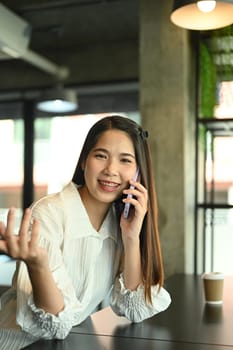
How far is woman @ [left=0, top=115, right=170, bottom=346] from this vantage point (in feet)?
4.00

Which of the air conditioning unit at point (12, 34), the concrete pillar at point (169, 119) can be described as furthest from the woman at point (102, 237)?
the air conditioning unit at point (12, 34)

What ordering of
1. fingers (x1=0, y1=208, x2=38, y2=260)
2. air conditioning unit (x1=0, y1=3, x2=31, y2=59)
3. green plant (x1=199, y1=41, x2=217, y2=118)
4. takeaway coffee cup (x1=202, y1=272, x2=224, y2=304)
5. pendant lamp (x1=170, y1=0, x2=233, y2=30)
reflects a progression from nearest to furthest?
fingers (x1=0, y1=208, x2=38, y2=260) < takeaway coffee cup (x1=202, y1=272, x2=224, y2=304) < pendant lamp (x1=170, y1=0, x2=233, y2=30) < green plant (x1=199, y1=41, x2=217, y2=118) < air conditioning unit (x1=0, y1=3, x2=31, y2=59)

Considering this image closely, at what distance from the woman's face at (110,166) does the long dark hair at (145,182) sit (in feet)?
0.06

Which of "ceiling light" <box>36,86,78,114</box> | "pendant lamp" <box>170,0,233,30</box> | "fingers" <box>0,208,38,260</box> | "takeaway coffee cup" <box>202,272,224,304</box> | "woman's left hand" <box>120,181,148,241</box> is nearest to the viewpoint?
"fingers" <box>0,208,38,260</box>

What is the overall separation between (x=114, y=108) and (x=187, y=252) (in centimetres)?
307

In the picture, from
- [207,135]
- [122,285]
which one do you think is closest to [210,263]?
[207,135]

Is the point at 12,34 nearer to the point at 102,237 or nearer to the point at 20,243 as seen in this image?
the point at 102,237

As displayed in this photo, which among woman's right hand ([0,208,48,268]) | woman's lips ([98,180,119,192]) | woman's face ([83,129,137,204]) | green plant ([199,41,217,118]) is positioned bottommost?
woman's right hand ([0,208,48,268])

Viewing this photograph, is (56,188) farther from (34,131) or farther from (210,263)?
(210,263)

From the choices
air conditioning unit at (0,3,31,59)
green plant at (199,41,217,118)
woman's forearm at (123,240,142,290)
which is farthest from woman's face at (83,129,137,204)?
air conditioning unit at (0,3,31,59)

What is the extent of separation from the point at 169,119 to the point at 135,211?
1.71 meters

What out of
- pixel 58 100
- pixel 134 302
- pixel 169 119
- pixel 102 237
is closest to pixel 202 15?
pixel 169 119

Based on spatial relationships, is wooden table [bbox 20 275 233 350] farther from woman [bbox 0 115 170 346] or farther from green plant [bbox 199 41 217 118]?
green plant [bbox 199 41 217 118]

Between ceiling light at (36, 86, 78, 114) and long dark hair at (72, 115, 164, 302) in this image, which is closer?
long dark hair at (72, 115, 164, 302)
